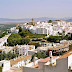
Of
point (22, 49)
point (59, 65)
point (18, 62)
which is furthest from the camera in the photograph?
point (22, 49)

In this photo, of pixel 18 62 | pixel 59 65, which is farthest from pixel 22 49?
pixel 59 65

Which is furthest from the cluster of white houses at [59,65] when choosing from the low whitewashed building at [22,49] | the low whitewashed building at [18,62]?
the low whitewashed building at [22,49]

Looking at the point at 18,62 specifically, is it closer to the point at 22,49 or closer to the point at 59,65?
the point at 22,49

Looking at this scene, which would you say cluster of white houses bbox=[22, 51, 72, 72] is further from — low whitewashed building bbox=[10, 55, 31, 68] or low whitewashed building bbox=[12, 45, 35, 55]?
low whitewashed building bbox=[12, 45, 35, 55]

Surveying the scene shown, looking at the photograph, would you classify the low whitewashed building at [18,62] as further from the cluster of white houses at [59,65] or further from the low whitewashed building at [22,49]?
the cluster of white houses at [59,65]

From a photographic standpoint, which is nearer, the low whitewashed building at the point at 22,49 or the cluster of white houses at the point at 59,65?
the cluster of white houses at the point at 59,65

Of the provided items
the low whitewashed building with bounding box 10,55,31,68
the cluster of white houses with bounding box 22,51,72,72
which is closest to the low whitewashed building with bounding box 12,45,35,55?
the low whitewashed building with bounding box 10,55,31,68

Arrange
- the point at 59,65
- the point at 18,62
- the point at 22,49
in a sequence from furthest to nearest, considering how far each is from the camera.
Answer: the point at 22,49 < the point at 18,62 < the point at 59,65

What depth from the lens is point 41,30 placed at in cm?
3738

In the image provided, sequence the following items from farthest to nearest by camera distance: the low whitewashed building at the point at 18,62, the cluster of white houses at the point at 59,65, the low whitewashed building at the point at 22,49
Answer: the low whitewashed building at the point at 22,49
the low whitewashed building at the point at 18,62
the cluster of white houses at the point at 59,65

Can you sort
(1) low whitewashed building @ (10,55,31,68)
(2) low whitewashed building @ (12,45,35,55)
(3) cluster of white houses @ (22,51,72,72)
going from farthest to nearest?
(2) low whitewashed building @ (12,45,35,55) → (1) low whitewashed building @ (10,55,31,68) → (3) cluster of white houses @ (22,51,72,72)

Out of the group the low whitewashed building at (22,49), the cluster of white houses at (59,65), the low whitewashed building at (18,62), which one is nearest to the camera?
the cluster of white houses at (59,65)

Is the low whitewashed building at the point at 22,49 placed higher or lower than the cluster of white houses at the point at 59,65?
lower

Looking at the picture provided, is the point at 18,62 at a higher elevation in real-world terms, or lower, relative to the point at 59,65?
lower
